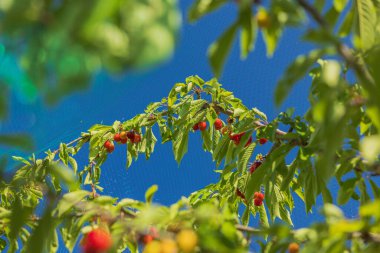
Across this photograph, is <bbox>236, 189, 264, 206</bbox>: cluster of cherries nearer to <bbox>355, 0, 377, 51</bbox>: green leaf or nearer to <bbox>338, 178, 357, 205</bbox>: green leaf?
<bbox>338, 178, 357, 205</bbox>: green leaf

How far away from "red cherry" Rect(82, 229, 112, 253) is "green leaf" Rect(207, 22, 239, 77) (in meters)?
0.43

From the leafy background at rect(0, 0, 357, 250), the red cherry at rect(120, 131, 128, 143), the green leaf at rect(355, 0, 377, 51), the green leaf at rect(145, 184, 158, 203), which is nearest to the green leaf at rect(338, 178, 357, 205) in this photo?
the green leaf at rect(355, 0, 377, 51)

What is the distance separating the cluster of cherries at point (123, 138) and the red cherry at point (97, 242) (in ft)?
5.85

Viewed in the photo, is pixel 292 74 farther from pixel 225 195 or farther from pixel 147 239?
pixel 225 195

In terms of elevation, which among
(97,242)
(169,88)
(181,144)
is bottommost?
(97,242)

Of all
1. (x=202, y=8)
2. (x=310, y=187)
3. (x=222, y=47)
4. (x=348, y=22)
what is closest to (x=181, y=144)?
(x=310, y=187)

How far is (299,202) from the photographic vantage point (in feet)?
13.4

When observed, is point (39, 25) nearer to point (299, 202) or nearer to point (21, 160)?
point (21, 160)

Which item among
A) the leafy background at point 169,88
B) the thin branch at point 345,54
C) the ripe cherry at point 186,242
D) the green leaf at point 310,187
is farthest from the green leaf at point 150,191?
the leafy background at point 169,88

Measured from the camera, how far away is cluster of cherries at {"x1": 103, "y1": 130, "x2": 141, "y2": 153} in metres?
2.78

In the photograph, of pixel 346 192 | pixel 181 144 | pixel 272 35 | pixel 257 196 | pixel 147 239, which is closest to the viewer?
pixel 272 35

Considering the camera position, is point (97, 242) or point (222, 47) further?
point (97, 242)

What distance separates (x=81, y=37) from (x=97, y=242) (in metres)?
0.60

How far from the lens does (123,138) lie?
2.78 metres
